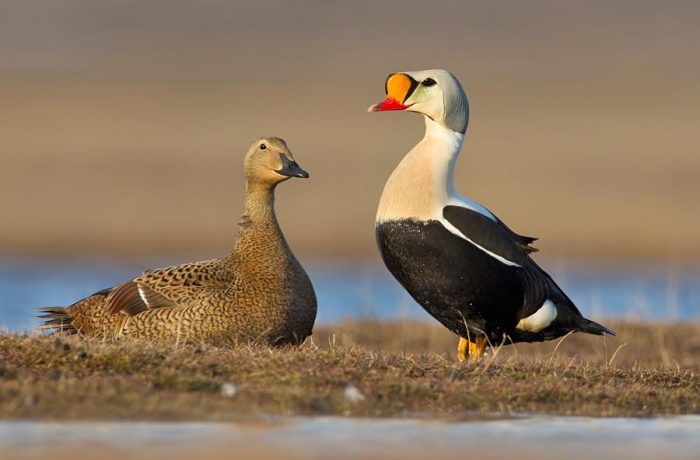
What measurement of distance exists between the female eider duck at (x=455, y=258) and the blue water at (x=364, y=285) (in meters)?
5.33

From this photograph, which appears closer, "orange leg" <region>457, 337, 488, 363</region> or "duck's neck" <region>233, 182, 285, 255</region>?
"orange leg" <region>457, 337, 488, 363</region>

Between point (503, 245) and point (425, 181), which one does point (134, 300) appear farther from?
point (503, 245)

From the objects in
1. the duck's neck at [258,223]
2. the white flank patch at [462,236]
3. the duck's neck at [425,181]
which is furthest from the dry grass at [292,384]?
the duck's neck at [258,223]

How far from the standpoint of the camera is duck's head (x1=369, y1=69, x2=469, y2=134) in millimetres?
9047

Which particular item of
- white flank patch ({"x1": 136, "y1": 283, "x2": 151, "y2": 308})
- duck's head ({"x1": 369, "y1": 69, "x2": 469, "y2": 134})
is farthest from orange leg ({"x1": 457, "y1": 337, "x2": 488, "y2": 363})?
white flank patch ({"x1": 136, "y1": 283, "x2": 151, "y2": 308})

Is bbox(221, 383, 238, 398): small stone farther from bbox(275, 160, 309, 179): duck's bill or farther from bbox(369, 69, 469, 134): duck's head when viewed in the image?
bbox(275, 160, 309, 179): duck's bill

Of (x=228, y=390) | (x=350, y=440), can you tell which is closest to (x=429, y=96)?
(x=228, y=390)

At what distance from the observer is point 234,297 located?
28.7ft

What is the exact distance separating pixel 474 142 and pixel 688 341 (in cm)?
1637

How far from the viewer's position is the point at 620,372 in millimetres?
8039

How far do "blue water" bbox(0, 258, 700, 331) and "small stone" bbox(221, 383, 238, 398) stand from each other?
739 centimetres

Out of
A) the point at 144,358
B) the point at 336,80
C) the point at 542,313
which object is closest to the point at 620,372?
the point at 542,313

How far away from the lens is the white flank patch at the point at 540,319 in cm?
880

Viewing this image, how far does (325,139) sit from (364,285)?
10969 millimetres
